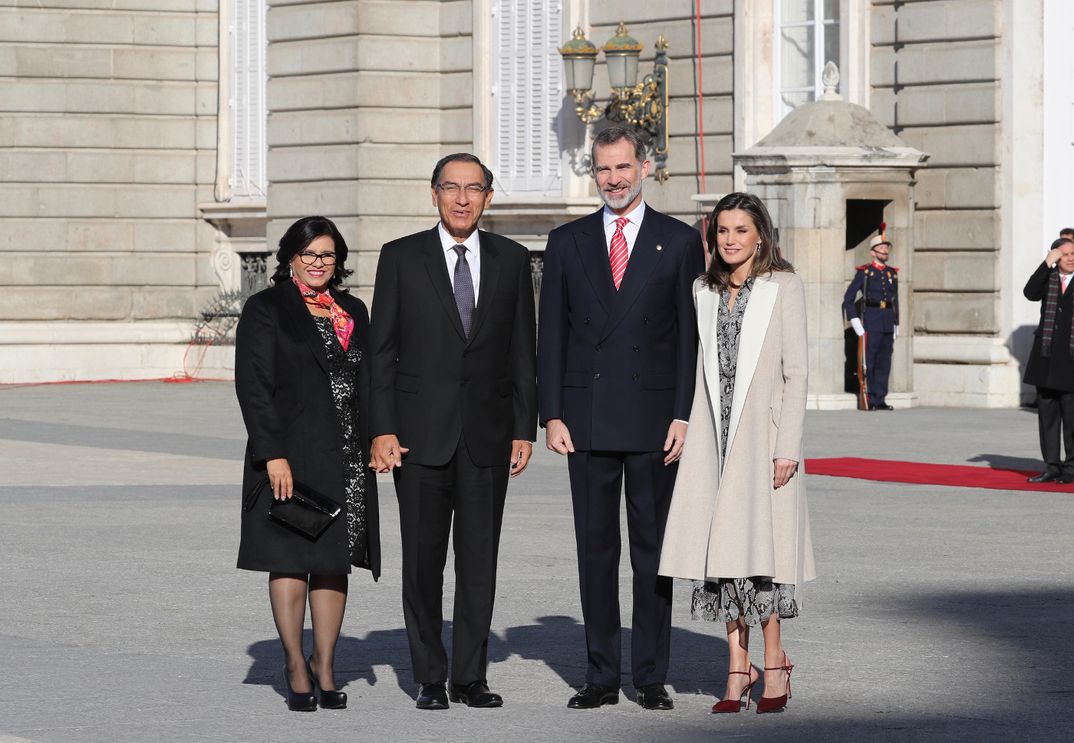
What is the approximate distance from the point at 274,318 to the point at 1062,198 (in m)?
15.1

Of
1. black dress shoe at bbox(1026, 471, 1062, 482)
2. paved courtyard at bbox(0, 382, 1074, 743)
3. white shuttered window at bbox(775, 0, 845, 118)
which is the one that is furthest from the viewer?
white shuttered window at bbox(775, 0, 845, 118)

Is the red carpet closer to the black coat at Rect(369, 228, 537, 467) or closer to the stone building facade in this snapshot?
the stone building facade

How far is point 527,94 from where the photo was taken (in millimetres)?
25531

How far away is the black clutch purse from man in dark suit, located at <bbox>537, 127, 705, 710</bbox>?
0.79 meters

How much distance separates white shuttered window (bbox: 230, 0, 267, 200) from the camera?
28.3 meters

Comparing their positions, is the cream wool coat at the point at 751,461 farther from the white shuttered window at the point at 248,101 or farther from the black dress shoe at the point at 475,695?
the white shuttered window at the point at 248,101

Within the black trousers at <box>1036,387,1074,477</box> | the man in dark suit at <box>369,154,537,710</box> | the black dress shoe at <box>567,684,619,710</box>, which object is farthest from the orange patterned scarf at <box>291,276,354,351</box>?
the black trousers at <box>1036,387,1074,477</box>

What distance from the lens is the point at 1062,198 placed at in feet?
71.1

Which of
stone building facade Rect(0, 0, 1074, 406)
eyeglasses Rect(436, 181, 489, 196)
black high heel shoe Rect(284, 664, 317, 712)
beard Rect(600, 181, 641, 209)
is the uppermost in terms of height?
stone building facade Rect(0, 0, 1074, 406)

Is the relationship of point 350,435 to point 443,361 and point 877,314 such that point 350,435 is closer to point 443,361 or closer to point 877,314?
point 443,361

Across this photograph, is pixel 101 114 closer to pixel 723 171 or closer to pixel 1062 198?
pixel 723 171

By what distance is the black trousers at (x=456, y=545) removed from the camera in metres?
7.78

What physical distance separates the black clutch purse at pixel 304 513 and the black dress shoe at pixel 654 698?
3.84ft

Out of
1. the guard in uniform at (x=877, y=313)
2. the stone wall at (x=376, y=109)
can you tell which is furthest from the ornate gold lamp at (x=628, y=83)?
the guard in uniform at (x=877, y=313)
